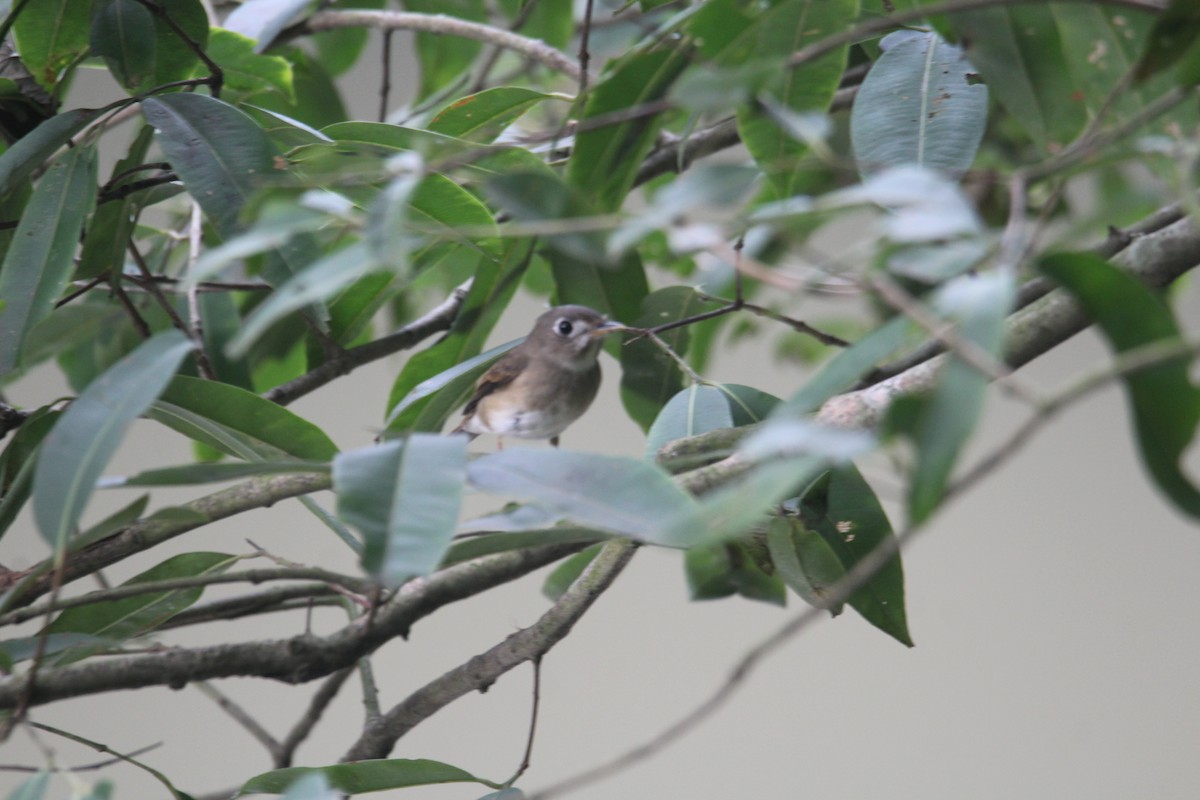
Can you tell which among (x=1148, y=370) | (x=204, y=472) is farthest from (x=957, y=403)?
(x=204, y=472)

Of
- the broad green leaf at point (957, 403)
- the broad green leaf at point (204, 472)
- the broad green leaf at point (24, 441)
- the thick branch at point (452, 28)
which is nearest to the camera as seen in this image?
the broad green leaf at point (957, 403)

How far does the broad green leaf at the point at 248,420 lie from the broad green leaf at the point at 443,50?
1.24 m

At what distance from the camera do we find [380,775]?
1.00 m

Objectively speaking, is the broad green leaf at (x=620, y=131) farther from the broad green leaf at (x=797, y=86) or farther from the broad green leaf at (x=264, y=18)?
the broad green leaf at (x=264, y=18)

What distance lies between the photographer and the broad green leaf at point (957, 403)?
1.54 feet

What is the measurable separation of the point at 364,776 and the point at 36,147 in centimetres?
65

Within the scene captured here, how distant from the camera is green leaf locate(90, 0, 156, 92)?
3.72 feet

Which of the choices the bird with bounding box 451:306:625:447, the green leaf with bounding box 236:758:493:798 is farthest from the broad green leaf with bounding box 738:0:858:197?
the bird with bounding box 451:306:625:447

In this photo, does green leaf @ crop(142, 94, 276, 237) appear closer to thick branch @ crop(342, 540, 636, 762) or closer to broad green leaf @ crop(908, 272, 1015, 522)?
thick branch @ crop(342, 540, 636, 762)

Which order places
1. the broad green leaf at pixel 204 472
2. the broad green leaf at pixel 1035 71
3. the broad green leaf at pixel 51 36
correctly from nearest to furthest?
the broad green leaf at pixel 204 472
the broad green leaf at pixel 1035 71
the broad green leaf at pixel 51 36

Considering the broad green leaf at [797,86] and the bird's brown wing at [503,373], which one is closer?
the broad green leaf at [797,86]

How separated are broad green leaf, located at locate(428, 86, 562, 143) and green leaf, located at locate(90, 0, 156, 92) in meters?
0.31

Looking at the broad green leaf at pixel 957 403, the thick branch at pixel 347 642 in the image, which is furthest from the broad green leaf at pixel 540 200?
the thick branch at pixel 347 642

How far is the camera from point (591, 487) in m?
0.70
